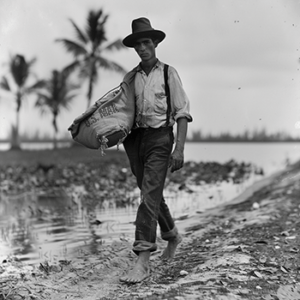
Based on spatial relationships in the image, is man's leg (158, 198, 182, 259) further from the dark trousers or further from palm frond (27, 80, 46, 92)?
palm frond (27, 80, 46, 92)

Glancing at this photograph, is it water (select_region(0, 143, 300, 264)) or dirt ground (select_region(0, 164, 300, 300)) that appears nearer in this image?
dirt ground (select_region(0, 164, 300, 300))

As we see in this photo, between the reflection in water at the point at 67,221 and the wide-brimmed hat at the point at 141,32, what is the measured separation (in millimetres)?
1983

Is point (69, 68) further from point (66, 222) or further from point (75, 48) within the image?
point (66, 222)

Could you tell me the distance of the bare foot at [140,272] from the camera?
4141 millimetres

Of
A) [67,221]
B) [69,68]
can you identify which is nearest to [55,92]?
[69,68]

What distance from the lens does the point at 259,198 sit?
8.97m

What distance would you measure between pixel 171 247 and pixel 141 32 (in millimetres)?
1821

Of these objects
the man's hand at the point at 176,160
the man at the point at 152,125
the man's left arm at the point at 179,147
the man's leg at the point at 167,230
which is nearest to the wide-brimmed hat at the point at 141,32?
the man at the point at 152,125

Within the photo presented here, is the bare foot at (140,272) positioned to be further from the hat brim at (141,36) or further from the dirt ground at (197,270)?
the hat brim at (141,36)

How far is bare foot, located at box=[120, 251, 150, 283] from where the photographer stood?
4141 mm

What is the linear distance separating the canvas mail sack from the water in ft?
4.40

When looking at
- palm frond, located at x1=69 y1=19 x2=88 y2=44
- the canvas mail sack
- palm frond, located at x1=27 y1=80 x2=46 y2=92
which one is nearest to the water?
the canvas mail sack

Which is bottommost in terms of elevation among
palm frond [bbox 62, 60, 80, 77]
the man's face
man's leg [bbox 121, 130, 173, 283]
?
man's leg [bbox 121, 130, 173, 283]

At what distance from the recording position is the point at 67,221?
6.87m
